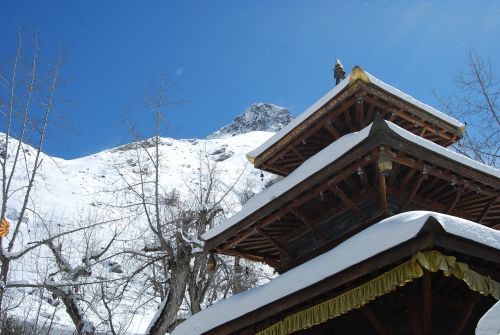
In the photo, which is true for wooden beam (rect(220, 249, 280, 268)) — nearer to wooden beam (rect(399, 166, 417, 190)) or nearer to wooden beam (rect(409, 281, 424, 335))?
wooden beam (rect(399, 166, 417, 190))

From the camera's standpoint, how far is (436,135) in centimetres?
1219

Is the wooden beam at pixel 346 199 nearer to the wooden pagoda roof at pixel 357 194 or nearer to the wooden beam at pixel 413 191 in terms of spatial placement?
the wooden pagoda roof at pixel 357 194

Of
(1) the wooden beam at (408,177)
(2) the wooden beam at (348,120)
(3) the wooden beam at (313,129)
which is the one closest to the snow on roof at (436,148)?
(1) the wooden beam at (408,177)

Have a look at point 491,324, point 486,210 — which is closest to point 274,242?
point 486,210

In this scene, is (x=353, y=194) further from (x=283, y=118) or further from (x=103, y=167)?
(x=283, y=118)

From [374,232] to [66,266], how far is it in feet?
34.4

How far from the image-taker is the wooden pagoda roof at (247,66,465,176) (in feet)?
34.9

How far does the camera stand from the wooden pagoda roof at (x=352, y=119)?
10.6 m

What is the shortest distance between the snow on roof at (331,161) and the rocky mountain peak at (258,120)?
544 ft

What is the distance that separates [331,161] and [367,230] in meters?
1.81

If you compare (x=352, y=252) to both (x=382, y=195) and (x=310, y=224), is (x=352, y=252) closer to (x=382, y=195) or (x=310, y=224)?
(x=382, y=195)

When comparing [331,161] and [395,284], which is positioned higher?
[331,161]

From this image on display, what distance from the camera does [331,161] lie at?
27.7 feet

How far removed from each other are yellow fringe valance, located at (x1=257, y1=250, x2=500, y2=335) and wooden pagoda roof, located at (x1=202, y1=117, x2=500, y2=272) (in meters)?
2.00
